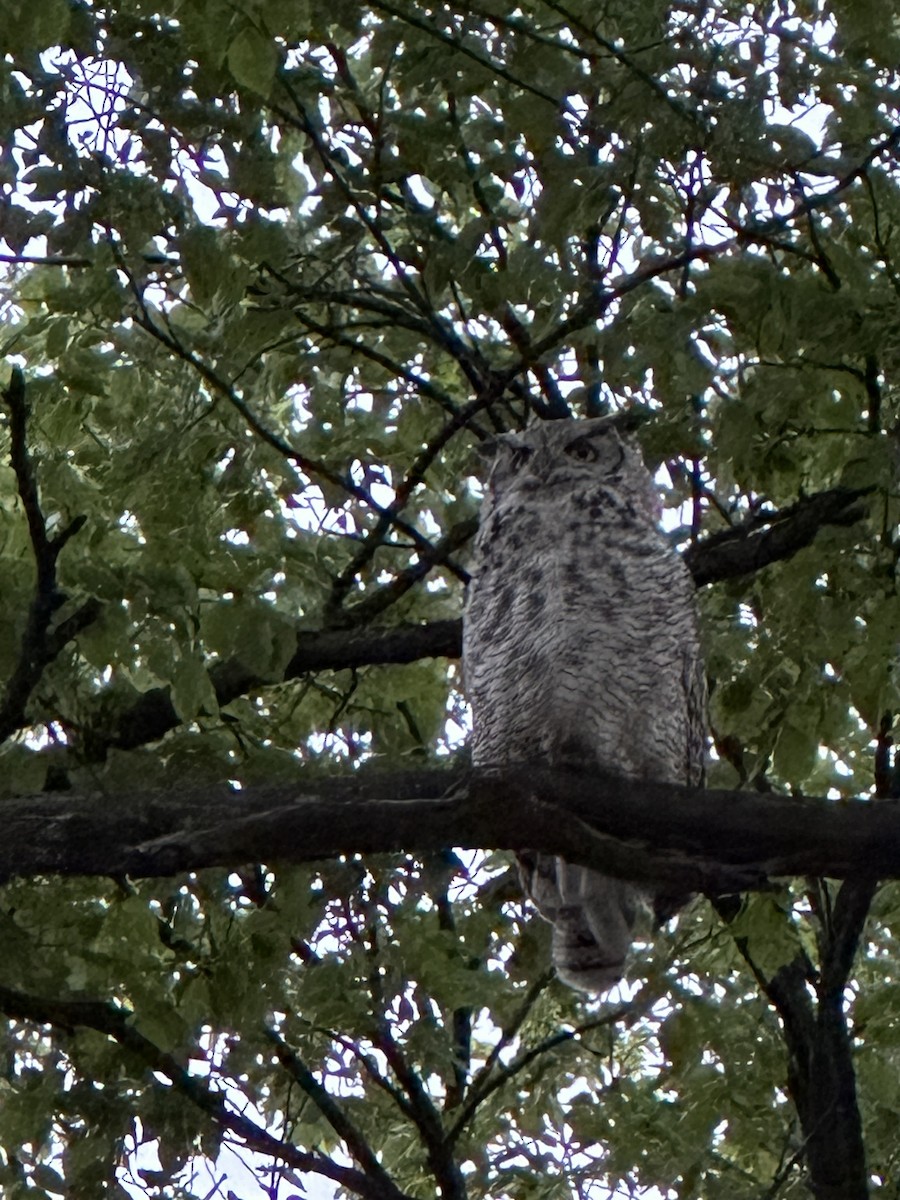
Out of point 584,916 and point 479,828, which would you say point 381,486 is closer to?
point 584,916

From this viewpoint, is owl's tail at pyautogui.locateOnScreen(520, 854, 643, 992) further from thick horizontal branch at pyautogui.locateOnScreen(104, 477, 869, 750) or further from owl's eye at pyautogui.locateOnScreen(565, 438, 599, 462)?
owl's eye at pyautogui.locateOnScreen(565, 438, 599, 462)

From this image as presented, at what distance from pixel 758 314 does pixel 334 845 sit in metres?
1.74

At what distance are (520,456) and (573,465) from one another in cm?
16

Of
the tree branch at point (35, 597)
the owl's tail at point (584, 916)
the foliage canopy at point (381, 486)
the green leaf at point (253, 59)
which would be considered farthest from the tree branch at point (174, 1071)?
the green leaf at point (253, 59)

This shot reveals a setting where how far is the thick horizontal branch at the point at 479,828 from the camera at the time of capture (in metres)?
2.52

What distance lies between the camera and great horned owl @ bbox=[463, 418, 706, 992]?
381 centimetres

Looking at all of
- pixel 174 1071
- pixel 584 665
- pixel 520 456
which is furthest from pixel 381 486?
pixel 174 1071

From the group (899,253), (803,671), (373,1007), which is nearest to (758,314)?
(899,253)

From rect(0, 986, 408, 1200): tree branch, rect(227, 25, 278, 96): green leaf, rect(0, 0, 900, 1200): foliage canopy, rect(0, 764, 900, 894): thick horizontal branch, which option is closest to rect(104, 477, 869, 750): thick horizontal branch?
rect(0, 0, 900, 1200): foliage canopy

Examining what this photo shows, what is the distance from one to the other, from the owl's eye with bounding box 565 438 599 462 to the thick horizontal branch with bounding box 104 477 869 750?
376mm

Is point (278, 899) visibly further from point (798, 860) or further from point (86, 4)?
point (86, 4)

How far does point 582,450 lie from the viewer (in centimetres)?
431

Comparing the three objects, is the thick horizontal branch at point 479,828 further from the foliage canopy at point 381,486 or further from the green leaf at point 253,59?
the green leaf at point 253,59

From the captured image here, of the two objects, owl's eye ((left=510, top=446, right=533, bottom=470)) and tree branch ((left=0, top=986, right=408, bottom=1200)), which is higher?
owl's eye ((left=510, top=446, right=533, bottom=470))
